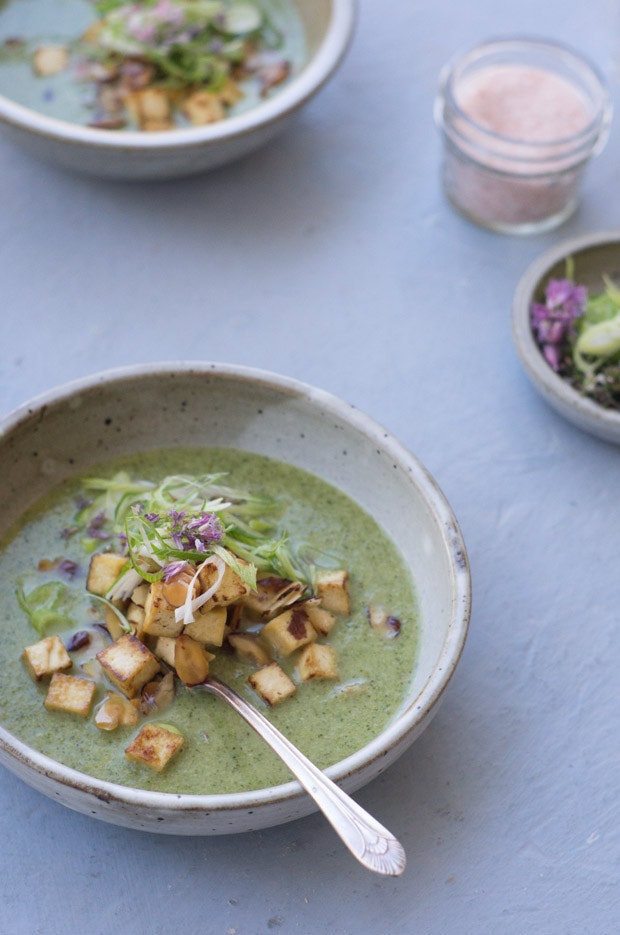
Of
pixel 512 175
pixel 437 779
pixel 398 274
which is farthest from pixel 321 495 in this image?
pixel 512 175

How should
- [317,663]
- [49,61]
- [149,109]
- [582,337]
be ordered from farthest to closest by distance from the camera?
[49,61]
[149,109]
[582,337]
[317,663]

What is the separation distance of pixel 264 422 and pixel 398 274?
2.06 feet

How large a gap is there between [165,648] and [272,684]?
0.56 ft

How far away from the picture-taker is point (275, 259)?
7.84 ft

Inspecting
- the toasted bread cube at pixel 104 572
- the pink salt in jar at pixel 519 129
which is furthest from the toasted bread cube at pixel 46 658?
the pink salt in jar at pixel 519 129

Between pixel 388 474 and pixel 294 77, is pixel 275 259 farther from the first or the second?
pixel 388 474

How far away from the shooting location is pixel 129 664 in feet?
5.30

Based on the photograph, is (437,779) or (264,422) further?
(264,422)

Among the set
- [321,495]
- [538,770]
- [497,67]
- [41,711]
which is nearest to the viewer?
[41,711]

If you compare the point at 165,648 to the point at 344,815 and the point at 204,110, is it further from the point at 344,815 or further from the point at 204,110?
the point at 204,110

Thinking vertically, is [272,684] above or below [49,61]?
below

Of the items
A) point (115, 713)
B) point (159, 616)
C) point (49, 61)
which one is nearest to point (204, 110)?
point (49, 61)

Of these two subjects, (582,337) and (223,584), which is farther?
(582,337)

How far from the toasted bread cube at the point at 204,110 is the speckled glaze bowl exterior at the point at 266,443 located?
80cm
